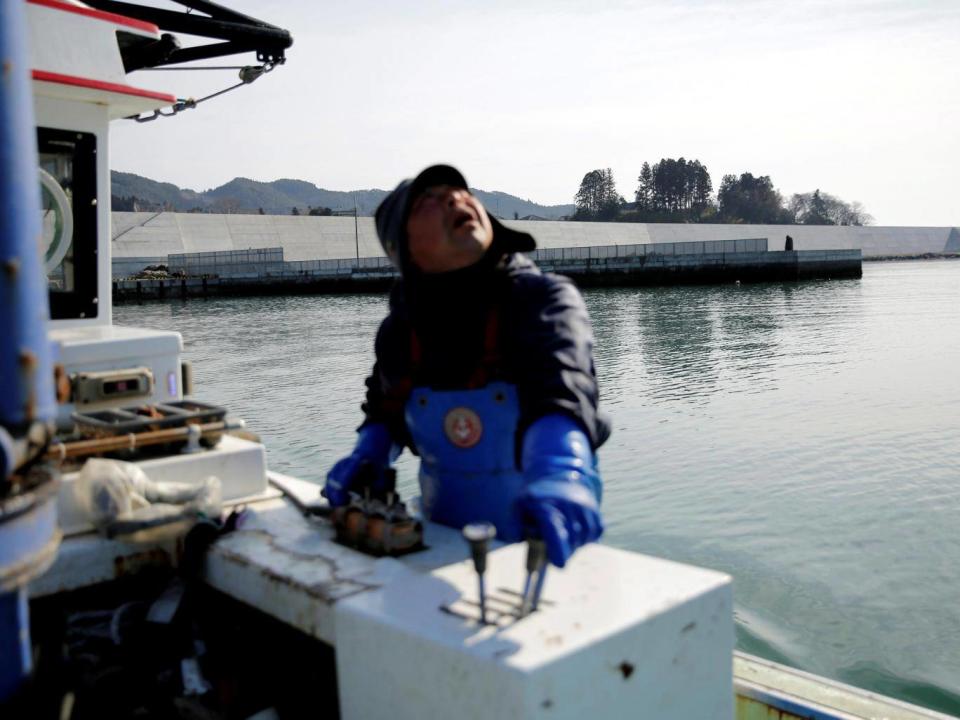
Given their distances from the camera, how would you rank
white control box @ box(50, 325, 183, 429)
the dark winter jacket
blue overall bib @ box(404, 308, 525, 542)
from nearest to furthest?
the dark winter jacket, blue overall bib @ box(404, 308, 525, 542), white control box @ box(50, 325, 183, 429)

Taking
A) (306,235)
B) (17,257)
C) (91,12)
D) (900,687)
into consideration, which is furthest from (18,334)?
(306,235)

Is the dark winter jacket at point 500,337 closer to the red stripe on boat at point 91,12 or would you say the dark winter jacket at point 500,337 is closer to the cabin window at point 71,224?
the cabin window at point 71,224

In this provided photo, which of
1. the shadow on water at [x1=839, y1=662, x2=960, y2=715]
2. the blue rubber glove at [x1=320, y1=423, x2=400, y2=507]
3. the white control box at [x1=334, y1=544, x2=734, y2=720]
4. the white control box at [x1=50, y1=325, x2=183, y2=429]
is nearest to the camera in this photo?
the white control box at [x1=334, y1=544, x2=734, y2=720]

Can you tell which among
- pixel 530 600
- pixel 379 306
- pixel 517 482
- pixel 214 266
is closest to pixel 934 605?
pixel 517 482

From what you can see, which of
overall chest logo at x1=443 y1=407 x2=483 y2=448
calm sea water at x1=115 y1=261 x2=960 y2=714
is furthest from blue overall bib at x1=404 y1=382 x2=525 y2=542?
calm sea water at x1=115 y1=261 x2=960 y2=714

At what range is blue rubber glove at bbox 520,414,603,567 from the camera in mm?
2100

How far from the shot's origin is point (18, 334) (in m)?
1.48

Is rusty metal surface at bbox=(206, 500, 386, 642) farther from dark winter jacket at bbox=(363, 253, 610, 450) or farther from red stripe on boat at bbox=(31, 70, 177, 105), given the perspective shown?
red stripe on boat at bbox=(31, 70, 177, 105)

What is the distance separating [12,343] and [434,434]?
1573 millimetres

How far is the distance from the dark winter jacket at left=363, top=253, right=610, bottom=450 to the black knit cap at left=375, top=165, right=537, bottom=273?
55 millimetres

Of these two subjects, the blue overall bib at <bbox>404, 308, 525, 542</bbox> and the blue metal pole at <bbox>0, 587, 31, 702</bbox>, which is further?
the blue overall bib at <bbox>404, 308, 525, 542</bbox>

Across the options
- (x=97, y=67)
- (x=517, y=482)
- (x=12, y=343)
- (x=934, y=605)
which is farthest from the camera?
(x=934, y=605)

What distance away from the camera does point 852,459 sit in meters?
11.2

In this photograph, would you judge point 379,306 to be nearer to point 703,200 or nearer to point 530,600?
point 530,600
